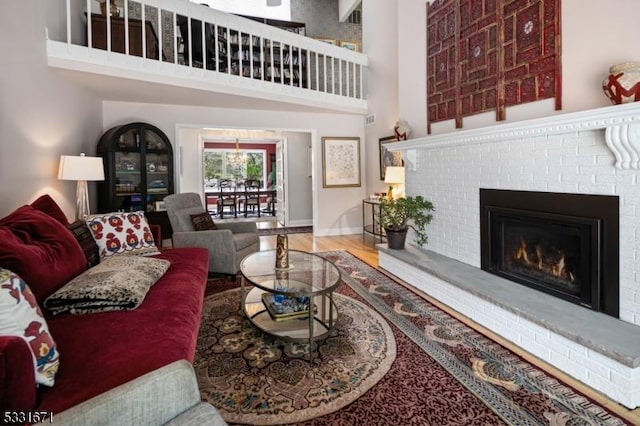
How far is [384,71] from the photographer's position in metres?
5.40

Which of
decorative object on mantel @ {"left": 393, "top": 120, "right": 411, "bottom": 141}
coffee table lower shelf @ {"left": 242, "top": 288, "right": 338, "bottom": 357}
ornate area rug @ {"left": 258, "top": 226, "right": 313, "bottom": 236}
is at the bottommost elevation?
coffee table lower shelf @ {"left": 242, "top": 288, "right": 338, "bottom": 357}

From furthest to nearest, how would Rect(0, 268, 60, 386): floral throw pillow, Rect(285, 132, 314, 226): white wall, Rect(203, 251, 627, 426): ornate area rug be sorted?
Rect(285, 132, 314, 226): white wall < Rect(203, 251, 627, 426): ornate area rug < Rect(0, 268, 60, 386): floral throw pillow

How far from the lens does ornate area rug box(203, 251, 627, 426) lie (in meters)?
1.55

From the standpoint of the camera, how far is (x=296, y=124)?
232 inches

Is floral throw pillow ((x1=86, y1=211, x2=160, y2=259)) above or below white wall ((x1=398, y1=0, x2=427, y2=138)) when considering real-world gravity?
below

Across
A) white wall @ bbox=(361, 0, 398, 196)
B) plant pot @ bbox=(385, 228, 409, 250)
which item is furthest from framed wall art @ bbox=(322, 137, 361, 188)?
plant pot @ bbox=(385, 228, 409, 250)

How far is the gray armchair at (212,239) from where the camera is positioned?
11.5ft

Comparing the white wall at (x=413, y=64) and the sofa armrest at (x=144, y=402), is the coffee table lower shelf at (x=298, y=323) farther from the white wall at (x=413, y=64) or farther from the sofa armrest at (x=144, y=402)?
the white wall at (x=413, y=64)

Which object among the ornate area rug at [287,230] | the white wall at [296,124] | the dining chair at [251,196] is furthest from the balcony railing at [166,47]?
the dining chair at [251,196]

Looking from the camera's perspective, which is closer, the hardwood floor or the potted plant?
the hardwood floor

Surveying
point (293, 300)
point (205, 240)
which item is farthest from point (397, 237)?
point (205, 240)

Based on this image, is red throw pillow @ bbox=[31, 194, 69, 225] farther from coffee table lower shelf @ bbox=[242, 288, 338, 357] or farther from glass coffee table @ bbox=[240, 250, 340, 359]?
coffee table lower shelf @ bbox=[242, 288, 338, 357]

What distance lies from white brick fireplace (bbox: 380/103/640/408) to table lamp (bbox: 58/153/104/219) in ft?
10.4

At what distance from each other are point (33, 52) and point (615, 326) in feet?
15.1
